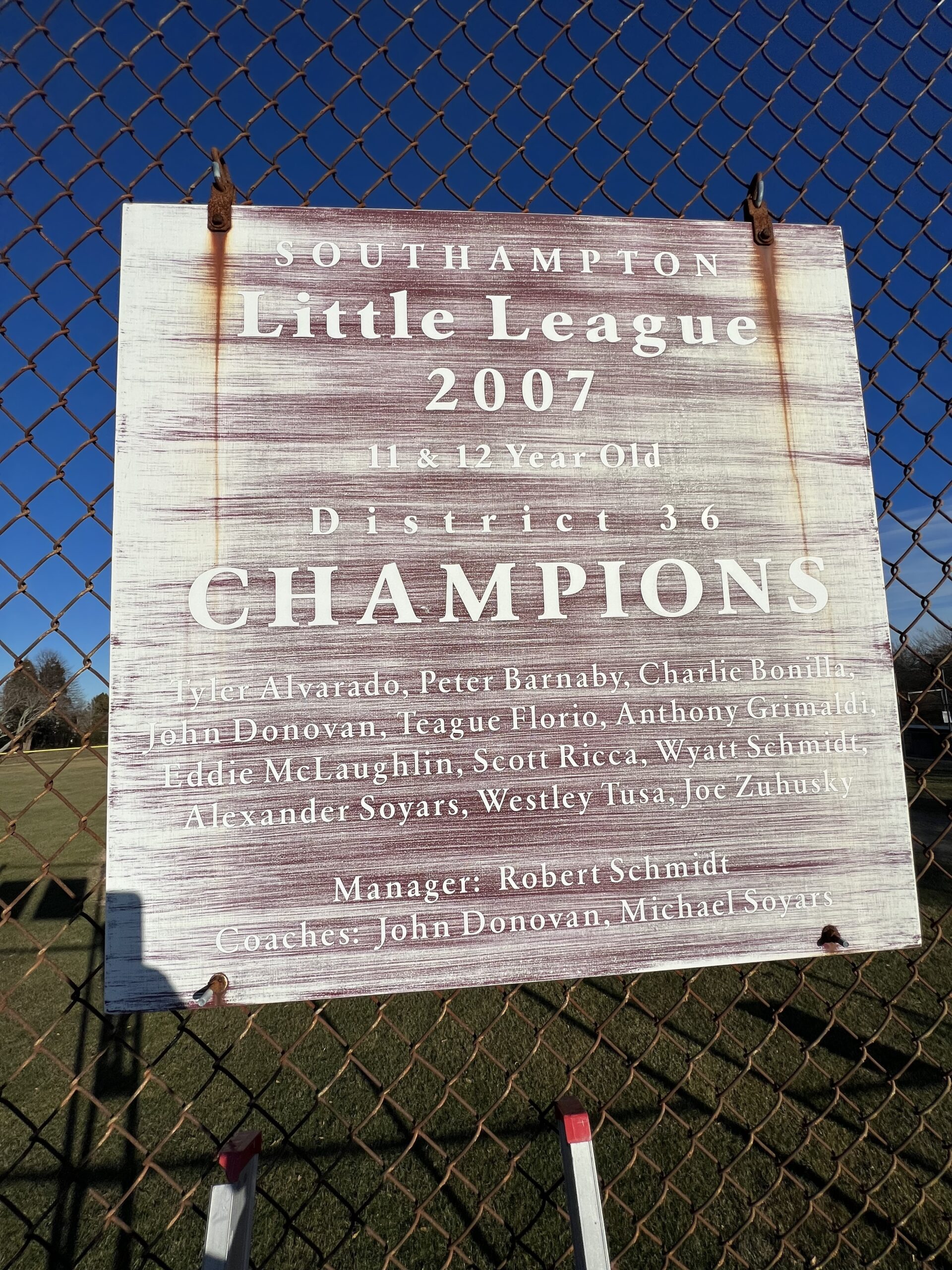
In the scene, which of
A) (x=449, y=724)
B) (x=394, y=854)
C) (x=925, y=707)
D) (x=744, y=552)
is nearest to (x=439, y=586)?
(x=449, y=724)

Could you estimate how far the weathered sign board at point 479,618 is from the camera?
1.24 metres

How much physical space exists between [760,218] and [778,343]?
0.31 metres

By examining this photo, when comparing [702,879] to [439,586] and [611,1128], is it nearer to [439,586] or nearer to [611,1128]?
[439,586]

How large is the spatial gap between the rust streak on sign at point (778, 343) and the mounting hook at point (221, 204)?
3.92ft

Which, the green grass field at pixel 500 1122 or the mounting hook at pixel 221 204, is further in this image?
the green grass field at pixel 500 1122

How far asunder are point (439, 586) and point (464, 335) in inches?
22.0

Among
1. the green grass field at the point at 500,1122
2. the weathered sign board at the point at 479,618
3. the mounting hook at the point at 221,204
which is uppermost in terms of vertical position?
the mounting hook at the point at 221,204

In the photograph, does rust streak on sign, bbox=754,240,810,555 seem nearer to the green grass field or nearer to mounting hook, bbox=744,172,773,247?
mounting hook, bbox=744,172,773,247

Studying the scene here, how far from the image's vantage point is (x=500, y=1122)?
3008 millimetres

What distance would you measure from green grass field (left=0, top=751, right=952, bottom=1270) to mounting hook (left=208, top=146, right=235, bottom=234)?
118cm

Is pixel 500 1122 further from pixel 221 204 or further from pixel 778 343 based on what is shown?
pixel 221 204

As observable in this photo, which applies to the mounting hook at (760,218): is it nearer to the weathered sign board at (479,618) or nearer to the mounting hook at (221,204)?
the weathered sign board at (479,618)

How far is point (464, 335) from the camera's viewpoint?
1394mm

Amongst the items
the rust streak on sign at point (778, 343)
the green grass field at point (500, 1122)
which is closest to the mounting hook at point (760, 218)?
the rust streak on sign at point (778, 343)
